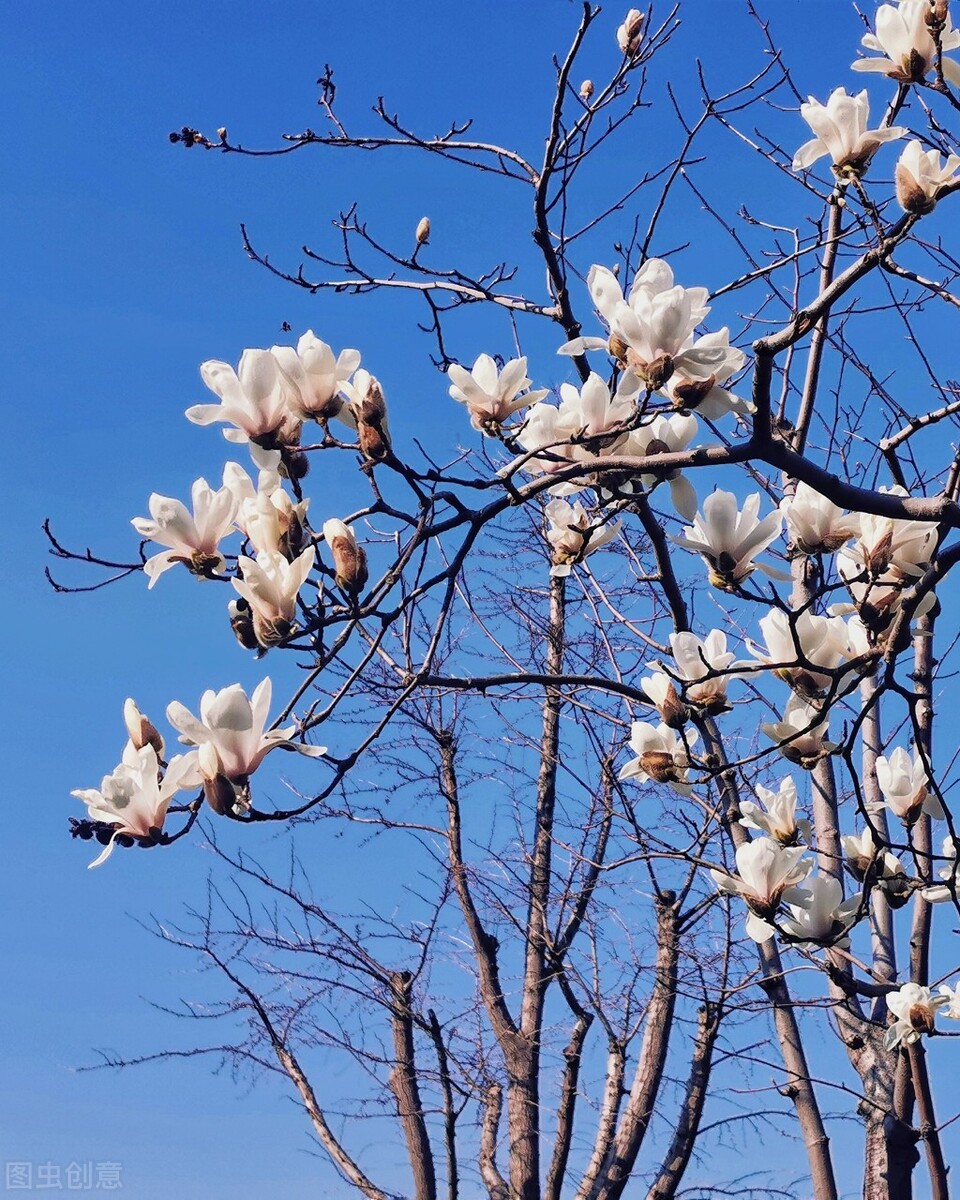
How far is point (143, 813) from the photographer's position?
56.3 inches

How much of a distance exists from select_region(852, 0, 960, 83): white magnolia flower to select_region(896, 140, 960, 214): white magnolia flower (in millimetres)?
286

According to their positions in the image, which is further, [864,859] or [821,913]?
[864,859]

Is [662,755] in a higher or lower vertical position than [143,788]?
higher

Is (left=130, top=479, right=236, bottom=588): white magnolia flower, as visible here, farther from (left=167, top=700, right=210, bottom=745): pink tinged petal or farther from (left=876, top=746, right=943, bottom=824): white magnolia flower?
(left=876, top=746, right=943, bottom=824): white magnolia flower

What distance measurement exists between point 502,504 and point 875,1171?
2.10 m

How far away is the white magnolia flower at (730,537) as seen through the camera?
1.68 m

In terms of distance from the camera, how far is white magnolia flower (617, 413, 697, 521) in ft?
5.62

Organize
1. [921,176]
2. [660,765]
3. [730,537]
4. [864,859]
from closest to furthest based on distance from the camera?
[730,537] < [921,176] < [660,765] < [864,859]

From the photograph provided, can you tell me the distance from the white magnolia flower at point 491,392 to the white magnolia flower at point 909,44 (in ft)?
3.03

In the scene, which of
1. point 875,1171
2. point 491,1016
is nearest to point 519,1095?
point 491,1016

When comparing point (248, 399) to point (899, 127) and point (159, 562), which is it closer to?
point (159, 562)

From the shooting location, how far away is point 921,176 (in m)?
1.81

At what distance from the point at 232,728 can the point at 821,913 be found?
1.06 meters

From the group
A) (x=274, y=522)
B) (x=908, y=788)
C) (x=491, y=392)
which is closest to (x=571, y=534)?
(x=491, y=392)
